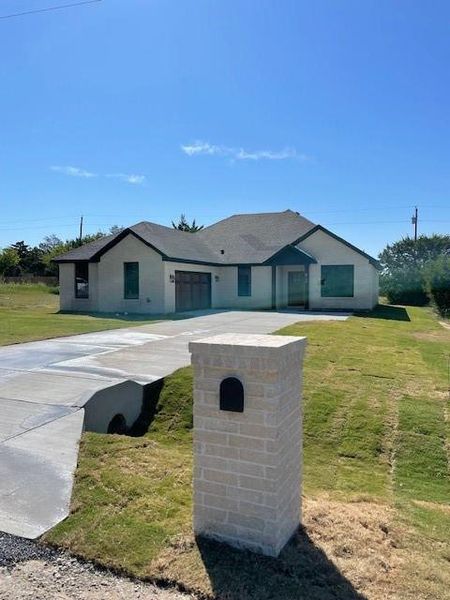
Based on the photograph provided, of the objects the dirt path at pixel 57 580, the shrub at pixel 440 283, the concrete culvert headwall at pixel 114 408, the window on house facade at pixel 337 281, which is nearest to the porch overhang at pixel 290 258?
the window on house facade at pixel 337 281

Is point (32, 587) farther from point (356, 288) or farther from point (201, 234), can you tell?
point (201, 234)

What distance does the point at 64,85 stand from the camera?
1416 centimetres

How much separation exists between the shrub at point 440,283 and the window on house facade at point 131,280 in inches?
604

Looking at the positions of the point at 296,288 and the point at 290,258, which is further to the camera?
the point at 296,288

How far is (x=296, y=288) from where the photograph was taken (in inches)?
1029

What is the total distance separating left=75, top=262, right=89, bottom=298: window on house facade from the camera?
2434cm

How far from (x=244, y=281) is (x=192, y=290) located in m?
3.50

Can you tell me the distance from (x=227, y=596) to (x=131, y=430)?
434cm

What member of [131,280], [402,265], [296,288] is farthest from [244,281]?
[402,265]

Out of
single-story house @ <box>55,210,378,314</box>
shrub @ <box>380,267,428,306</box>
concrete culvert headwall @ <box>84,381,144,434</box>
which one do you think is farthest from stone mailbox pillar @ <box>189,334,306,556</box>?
shrub @ <box>380,267,428,306</box>

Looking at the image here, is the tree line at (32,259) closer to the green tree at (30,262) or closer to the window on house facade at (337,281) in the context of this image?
the green tree at (30,262)

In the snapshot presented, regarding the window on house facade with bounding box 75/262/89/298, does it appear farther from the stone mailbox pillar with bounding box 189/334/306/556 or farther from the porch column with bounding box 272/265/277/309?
the stone mailbox pillar with bounding box 189/334/306/556

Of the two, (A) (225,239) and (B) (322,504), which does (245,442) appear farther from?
(A) (225,239)

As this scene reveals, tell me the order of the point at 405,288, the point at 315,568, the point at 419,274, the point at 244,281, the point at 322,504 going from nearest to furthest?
the point at 315,568
the point at 322,504
the point at 244,281
the point at 419,274
the point at 405,288
